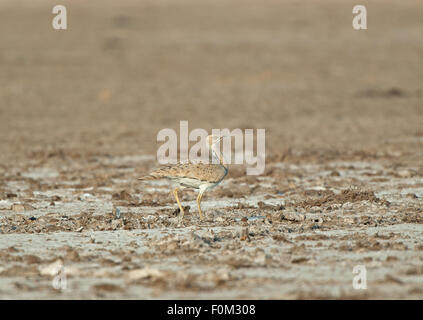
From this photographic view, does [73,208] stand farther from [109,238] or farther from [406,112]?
[406,112]

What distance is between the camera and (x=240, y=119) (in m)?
18.9

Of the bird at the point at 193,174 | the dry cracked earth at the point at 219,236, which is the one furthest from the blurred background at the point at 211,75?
the bird at the point at 193,174

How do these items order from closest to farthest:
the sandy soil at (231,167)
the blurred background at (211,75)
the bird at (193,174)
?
the sandy soil at (231,167)
the bird at (193,174)
the blurred background at (211,75)

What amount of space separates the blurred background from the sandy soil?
4.1 inches

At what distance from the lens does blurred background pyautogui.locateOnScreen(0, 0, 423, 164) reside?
54.7 feet

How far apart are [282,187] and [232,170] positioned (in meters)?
1.64

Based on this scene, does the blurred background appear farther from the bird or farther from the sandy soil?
the bird

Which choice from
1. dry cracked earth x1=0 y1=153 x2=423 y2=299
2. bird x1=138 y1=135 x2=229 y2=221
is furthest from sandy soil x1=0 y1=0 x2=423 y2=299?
bird x1=138 y1=135 x2=229 y2=221

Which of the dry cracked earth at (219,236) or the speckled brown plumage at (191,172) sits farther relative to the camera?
the speckled brown plumage at (191,172)

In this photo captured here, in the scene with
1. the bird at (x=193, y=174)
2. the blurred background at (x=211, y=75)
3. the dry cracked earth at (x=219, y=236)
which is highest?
the blurred background at (x=211, y=75)

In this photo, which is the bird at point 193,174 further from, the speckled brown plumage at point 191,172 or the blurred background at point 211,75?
the blurred background at point 211,75

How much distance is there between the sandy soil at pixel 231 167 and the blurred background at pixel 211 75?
10 centimetres

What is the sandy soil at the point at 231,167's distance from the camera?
245 inches

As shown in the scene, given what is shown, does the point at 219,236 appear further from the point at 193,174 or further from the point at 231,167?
the point at 231,167
